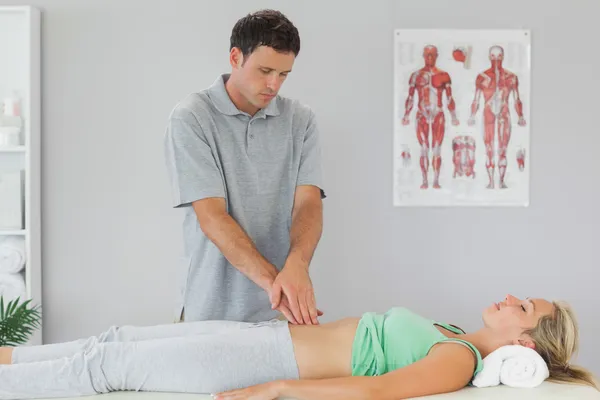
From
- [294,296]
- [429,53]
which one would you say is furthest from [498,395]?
[429,53]

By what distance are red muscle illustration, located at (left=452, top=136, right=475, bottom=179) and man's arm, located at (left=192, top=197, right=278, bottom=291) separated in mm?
1358

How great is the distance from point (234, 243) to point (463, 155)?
1452 mm

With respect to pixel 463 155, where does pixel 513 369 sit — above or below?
below

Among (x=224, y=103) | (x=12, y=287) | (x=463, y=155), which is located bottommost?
(x=12, y=287)

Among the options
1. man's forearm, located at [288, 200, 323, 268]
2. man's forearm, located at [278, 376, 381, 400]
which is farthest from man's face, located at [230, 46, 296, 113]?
man's forearm, located at [278, 376, 381, 400]

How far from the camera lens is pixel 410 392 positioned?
1716 mm

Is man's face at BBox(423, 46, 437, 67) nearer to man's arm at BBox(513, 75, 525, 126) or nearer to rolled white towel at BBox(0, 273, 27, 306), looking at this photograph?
man's arm at BBox(513, 75, 525, 126)

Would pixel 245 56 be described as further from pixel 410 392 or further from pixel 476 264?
pixel 476 264

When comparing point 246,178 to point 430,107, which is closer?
point 246,178

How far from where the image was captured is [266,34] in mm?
1979

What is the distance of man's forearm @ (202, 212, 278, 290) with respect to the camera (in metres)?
1.95

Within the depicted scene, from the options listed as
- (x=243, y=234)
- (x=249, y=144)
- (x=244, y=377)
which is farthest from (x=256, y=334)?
(x=249, y=144)

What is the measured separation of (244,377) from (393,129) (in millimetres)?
1544

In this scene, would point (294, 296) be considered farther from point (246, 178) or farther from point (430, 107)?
Result: point (430, 107)
